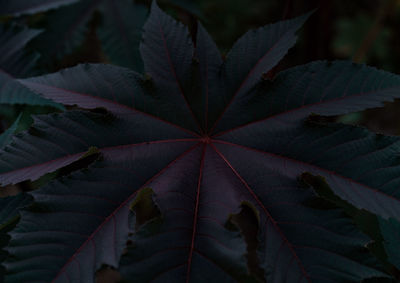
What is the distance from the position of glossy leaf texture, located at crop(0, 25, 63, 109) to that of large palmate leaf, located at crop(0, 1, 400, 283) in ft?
0.42

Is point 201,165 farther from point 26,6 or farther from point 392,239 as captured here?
point 26,6

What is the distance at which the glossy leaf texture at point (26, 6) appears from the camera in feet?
3.11

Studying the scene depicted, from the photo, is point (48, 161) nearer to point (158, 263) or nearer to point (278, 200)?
point (158, 263)

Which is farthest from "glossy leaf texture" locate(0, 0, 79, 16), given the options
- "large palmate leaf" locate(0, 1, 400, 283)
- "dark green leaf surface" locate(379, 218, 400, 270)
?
"dark green leaf surface" locate(379, 218, 400, 270)

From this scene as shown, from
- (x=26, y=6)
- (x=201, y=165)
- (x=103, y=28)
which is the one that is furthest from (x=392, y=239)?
(x=26, y=6)

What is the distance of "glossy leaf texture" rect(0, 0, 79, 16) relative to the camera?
949 millimetres

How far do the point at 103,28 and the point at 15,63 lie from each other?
26 centimetres

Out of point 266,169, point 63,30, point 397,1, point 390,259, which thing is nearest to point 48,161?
point 266,169

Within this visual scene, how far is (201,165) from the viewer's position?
0.71 metres

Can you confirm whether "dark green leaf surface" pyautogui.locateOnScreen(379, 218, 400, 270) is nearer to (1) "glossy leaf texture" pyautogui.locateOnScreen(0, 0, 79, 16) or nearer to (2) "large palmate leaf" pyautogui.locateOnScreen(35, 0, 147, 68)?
(2) "large palmate leaf" pyautogui.locateOnScreen(35, 0, 147, 68)

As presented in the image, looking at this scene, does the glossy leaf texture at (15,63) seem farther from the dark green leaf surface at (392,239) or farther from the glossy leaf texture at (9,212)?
the dark green leaf surface at (392,239)

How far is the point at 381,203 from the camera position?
598mm

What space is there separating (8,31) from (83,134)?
45 cm

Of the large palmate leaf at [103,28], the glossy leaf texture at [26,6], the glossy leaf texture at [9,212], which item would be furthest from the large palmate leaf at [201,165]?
the glossy leaf texture at [26,6]
